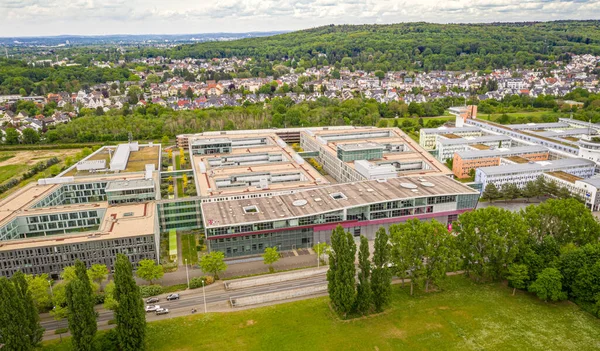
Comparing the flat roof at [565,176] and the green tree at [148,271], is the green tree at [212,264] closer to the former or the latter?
the green tree at [148,271]

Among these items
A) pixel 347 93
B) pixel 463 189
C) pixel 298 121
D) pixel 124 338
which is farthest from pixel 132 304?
pixel 347 93

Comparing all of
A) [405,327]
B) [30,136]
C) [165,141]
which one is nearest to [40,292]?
[405,327]

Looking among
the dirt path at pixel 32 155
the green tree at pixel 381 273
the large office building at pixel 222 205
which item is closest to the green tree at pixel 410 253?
the green tree at pixel 381 273

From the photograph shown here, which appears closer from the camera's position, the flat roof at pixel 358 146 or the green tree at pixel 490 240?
the green tree at pixel 490 240

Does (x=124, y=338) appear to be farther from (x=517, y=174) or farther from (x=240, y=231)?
(x=517, y=174)

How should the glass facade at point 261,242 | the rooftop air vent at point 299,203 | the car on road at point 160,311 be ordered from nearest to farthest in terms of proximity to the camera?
the car on road at point 160,311 < the glass facade at point 261,242 < the rooftop air vent at point 299,203

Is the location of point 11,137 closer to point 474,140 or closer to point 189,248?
point 189,248
